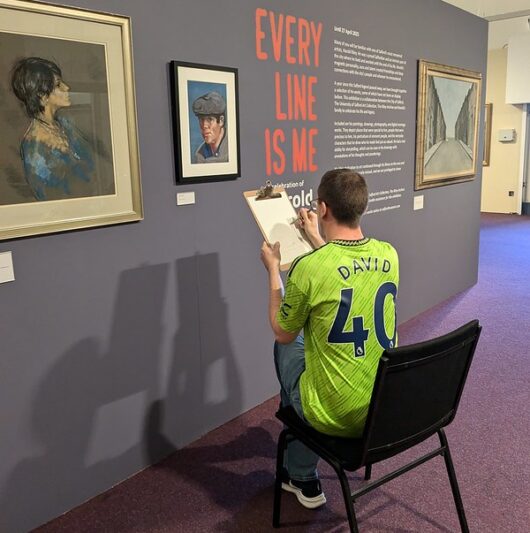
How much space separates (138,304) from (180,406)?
1.85ft

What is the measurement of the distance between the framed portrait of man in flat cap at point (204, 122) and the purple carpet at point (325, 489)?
1.26m

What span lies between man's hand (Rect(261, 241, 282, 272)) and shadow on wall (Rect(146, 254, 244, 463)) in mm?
574

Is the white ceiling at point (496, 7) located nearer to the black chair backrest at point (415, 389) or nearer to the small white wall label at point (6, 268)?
the black chair backrest at point (415, 389)

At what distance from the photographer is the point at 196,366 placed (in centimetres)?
259

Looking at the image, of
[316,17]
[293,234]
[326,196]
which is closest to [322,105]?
[316,17]

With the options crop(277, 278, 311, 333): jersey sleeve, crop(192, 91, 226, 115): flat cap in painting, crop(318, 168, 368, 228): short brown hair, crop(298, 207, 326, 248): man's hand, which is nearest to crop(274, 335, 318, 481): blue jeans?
crop(277, 278, 311, 333): jersey sleeve

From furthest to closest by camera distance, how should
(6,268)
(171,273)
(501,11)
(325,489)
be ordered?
(501,11)
(171,273)
(325,489)
(6,268)

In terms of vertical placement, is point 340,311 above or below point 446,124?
below

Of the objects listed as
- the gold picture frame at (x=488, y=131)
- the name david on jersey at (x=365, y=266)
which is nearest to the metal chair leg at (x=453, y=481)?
the name david on jersey at (x=365, y=266)

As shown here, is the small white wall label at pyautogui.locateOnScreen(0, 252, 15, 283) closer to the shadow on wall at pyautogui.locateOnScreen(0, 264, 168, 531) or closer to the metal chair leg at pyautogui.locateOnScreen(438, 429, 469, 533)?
the shadow on wall at pyautogui.locateOnScreen(0, 264, 168, 531)

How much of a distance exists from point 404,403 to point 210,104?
1549 millimetres

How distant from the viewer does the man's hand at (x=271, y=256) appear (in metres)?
1.98

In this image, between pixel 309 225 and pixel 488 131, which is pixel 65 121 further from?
pixel 488 131

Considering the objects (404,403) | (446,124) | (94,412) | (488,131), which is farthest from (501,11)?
(94,412)
